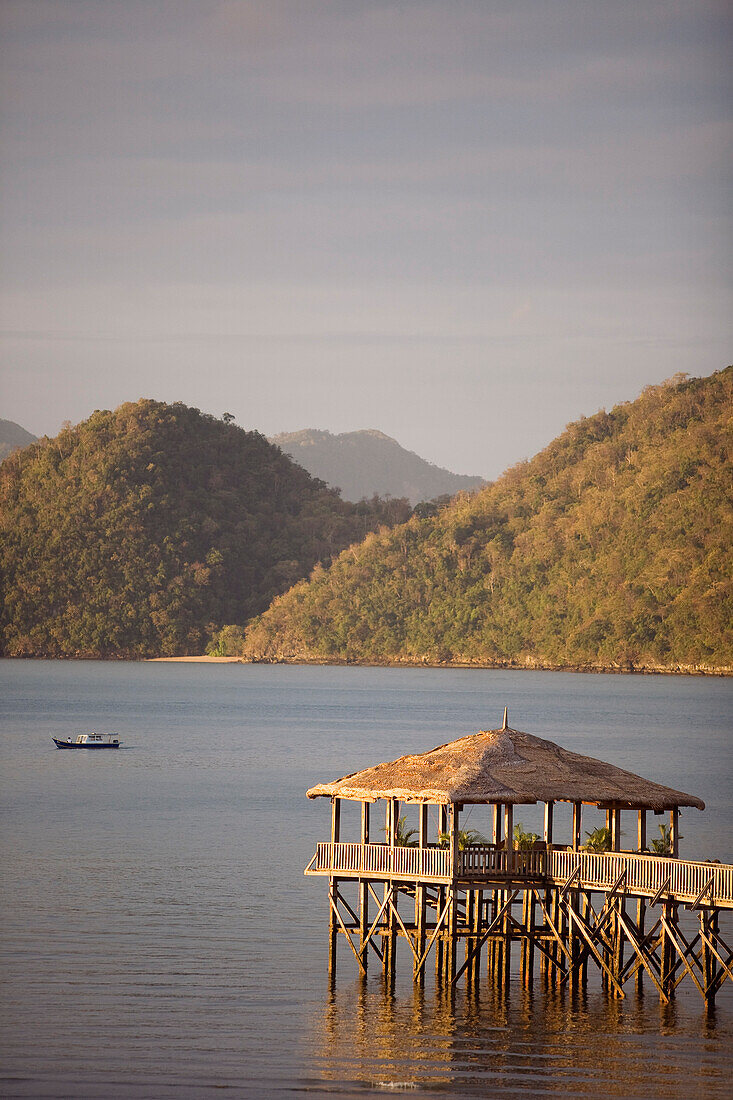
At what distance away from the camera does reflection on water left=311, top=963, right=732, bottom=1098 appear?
2030cm

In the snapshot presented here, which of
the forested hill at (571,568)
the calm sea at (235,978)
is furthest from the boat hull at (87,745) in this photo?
the forested hill at (571,568)

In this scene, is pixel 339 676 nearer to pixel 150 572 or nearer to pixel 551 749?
pixel 150 572

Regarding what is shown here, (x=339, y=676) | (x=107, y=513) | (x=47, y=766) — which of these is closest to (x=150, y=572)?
(x=107, y=513)

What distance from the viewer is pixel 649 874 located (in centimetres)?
2306

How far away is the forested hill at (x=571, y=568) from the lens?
14500 cm

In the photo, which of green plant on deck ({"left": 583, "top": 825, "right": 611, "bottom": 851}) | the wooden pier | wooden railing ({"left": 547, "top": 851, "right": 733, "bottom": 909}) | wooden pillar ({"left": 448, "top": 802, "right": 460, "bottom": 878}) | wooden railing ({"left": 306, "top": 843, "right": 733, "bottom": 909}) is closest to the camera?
wooden railing ({"left": 547, "top": 851, "right": 733, "bottom": 909})

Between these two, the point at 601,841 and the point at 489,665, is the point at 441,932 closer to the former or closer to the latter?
the point at 601,841

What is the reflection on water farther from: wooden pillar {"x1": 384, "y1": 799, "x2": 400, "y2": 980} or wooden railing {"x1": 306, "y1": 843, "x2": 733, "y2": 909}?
wooden railing {"x1": 306, "y1": 843, "x2": 733, "y2": 909}

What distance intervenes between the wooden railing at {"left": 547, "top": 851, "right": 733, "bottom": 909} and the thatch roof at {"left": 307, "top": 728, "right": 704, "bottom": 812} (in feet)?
2.98

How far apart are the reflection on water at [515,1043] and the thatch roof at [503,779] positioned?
313 cm

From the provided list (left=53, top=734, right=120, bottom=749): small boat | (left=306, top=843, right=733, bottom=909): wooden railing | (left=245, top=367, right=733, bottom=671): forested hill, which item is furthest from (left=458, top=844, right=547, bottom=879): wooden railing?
(left=245, top=367, right=733, bottom=671): forested hill

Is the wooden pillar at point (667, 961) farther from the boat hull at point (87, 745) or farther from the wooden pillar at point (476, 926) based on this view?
the boat hull at point (87, 745)

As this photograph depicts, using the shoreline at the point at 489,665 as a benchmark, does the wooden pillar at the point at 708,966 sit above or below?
below

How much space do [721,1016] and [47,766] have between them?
47.3 m
